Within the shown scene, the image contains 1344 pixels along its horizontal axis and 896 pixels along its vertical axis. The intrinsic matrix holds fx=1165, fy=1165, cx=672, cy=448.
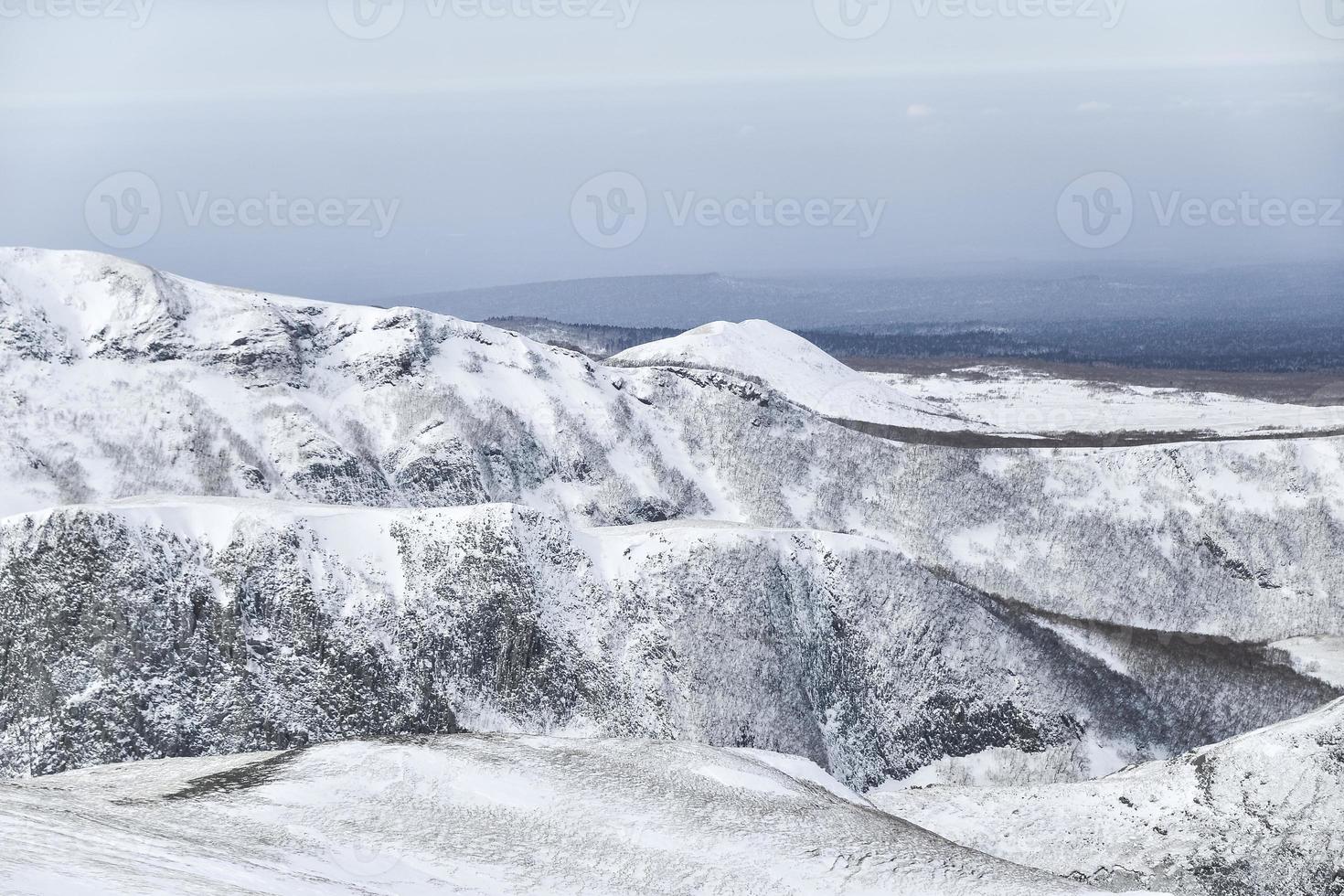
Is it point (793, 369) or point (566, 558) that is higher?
point (793, 369)

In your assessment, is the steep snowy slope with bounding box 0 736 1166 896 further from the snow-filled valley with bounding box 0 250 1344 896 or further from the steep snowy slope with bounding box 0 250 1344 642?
the steep snowy slope with bounding box 0 250 1344 642

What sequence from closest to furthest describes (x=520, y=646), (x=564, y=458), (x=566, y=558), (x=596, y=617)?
1. (x=520, y=646)
2. (x=596, y=617)
3. (x=566, y=558)
4. (x=564, y=458)

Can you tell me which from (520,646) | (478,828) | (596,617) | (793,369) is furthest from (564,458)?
(478,828)

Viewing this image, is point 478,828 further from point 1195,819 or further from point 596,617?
point 1195,819

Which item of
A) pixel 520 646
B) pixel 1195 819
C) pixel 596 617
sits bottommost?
pixel 1195 819

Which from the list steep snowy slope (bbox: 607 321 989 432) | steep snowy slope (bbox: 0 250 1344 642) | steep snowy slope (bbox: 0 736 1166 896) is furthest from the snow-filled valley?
steep snowy slope (bbox: 607 321 989 432)

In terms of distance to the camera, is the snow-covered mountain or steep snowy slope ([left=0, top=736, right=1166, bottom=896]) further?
the snow-covered mountain

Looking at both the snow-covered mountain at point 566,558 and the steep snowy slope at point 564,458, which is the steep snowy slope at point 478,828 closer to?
the snow-covered mountain at point 566,558
